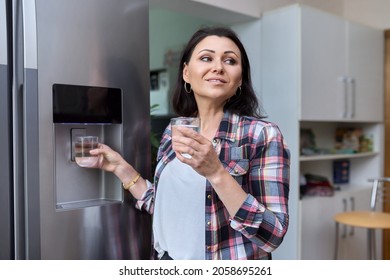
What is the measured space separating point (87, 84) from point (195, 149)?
1.19ft

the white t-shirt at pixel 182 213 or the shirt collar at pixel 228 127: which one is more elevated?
the shirt collar at pixel 228 127

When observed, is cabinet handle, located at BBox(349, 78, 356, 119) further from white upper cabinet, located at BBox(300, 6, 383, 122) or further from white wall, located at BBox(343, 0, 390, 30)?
white wall, located at BBox(343, 0, 390, 30)

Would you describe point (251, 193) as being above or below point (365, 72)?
below

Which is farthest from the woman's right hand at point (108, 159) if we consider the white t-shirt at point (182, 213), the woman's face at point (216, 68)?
the woman's face at point (216, 68)

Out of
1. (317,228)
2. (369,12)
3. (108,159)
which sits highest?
(369,12)

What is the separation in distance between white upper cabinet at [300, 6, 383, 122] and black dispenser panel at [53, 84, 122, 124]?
1003mm

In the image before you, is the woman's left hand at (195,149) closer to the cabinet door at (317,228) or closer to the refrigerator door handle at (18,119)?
the refrigerator door handle at (18,119)

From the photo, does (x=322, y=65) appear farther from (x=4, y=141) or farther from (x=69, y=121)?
(x=4, y=141)

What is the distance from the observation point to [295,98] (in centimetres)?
171

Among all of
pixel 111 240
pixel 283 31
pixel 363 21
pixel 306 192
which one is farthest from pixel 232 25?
pixel 111 240

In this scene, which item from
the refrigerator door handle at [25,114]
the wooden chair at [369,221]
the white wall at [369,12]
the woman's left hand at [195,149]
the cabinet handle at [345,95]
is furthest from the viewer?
the cabinet handle at [345,95]

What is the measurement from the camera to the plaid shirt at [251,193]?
0.76 meters

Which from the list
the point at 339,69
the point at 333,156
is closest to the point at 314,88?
the point at 339,69

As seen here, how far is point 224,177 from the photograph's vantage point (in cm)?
71
